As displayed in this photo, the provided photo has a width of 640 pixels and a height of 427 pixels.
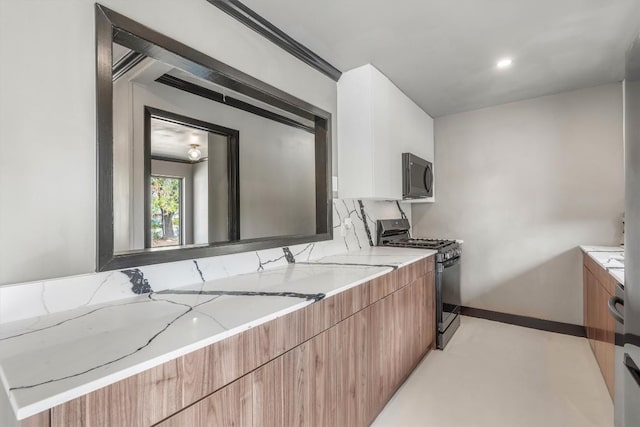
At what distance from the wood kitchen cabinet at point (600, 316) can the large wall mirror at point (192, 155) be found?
188cm

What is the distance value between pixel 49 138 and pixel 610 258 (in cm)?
320

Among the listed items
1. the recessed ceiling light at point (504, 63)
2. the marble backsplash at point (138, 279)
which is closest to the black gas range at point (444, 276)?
the marble backsplash at point (138, 279)

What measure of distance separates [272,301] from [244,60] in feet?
4.43

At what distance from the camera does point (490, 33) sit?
76.1 inches

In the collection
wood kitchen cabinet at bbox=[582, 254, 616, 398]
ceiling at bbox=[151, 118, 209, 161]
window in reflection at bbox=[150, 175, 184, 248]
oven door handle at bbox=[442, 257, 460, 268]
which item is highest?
ceiling at bbox=[151, 118, 209, 161]

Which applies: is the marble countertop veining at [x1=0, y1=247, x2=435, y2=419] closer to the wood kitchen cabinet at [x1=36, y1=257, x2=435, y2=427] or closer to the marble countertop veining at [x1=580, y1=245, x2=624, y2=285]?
the wood kitchen cabinet at [x1=36, y1=257, x2=435, y2=427]

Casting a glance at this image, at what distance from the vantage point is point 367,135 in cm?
232

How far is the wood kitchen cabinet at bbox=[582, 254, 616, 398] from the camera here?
1.87m

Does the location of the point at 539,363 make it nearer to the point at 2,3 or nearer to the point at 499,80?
the point at 499,80

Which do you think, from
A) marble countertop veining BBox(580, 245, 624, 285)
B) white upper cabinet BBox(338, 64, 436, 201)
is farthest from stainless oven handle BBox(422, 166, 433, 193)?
A: marble countertop veining BBox(580, 245, 624, 285)

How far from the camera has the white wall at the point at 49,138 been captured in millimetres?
969

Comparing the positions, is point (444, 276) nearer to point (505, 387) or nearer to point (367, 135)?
point (505, 387)

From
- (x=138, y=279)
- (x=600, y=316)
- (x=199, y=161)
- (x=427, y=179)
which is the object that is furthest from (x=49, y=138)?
(x=199, y=161)

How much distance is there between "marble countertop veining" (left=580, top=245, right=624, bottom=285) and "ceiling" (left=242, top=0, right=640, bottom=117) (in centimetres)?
130
